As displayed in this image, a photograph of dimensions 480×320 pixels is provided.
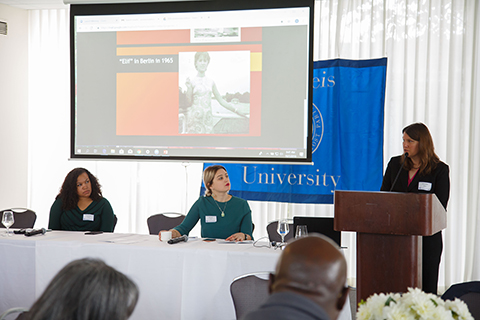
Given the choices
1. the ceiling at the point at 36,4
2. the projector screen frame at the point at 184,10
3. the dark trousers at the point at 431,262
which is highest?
the ceiling at the point at 36,4

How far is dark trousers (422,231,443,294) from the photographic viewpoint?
3010 millimetres

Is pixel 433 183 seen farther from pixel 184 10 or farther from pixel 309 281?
pixel 309 281

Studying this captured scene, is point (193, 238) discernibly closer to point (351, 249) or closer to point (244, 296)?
point (244, 296)

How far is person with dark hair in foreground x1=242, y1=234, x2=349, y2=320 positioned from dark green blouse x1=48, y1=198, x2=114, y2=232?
11.2ft

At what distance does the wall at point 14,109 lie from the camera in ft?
17.5

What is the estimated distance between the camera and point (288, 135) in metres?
3.87

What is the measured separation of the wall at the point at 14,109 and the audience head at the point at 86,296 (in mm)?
5194

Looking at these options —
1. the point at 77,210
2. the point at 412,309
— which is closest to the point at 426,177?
the point at 412,309

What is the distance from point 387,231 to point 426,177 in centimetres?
191

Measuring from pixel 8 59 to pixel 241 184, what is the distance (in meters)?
3.23

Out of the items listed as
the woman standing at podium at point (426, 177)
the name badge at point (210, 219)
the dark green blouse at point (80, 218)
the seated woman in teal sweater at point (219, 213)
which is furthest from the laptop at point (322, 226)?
the dark green blouse at point (80, 218)

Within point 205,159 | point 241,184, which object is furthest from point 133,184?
point 205,159

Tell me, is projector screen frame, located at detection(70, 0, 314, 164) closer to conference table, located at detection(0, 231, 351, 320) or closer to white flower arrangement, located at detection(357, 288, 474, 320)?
conference table, located at detection(0, 231, 351, 320)

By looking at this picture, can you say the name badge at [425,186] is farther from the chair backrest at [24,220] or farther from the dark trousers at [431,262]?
the chair backrest at [24,220]
